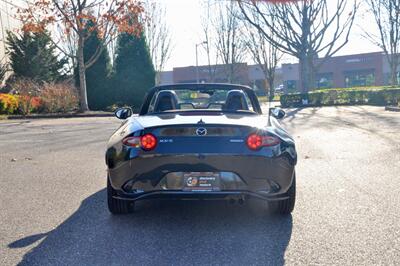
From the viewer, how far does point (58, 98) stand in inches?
914

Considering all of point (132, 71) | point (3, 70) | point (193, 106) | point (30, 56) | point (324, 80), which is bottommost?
point (193, 106)

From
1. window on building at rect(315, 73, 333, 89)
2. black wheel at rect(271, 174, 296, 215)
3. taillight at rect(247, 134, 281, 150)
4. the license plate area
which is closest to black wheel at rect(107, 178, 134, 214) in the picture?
the license plate area

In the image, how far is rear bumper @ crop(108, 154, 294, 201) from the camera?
12.1ft

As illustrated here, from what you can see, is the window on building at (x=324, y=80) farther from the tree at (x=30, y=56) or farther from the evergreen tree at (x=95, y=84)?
the tree at (x=30, y=56)

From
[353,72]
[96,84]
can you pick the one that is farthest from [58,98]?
[353,72]

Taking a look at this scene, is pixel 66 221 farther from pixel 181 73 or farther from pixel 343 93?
pixel 181 73

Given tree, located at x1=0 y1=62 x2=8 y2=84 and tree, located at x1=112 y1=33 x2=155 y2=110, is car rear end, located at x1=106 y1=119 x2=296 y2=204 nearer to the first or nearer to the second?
tree, located at x1=112 y1=33 x2=155 y2=110

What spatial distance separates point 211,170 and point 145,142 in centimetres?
62

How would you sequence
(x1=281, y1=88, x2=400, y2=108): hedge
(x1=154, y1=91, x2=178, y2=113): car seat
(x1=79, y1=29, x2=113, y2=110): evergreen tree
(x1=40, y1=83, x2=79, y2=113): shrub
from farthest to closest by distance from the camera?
(x1=79, y1=29, x2=113, y2=110): evergreen tree < (x1=281, y1=88, x2=400, y2=108): hedge < (x1=40, y1=83, x2=79, y2=113): shrub < (x1=154, y1=91, x2=178, y2=113): car seat

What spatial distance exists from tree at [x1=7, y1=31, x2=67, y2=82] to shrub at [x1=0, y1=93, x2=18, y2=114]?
22.1 feet

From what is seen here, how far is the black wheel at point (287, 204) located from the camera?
4.03m

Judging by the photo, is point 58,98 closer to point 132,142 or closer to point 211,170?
point 132,142

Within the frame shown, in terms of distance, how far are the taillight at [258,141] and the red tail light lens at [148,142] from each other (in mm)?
815

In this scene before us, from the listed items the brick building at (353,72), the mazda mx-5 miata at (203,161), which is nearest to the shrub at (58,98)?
the mazda mx-5 miata at (203,161)
